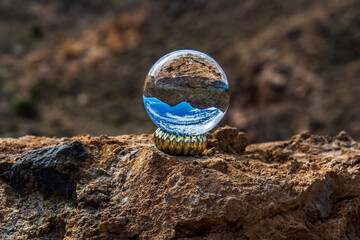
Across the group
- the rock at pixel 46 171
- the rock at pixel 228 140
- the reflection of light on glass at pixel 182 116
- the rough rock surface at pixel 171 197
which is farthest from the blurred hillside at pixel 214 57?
the rock at pixel 46 171

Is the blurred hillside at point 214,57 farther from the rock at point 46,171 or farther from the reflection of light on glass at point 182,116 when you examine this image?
the rock at point 46,171

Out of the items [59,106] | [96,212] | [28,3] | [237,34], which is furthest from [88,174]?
[28,3]

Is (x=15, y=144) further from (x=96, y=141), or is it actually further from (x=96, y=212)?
(x=96, y=212)

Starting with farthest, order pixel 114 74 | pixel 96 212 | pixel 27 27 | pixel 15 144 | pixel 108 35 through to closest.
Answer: pixel 27 27, pixel 108 35, pixel 114 74, pixel 15 144, pixel 96 212

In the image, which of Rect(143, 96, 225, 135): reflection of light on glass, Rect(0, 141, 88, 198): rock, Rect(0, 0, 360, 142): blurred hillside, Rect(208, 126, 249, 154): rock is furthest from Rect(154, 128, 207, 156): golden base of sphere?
Rect(0, 0, 360, 142): blurred hillside

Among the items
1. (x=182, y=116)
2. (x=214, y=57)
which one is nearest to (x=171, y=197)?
(x=182, y=116)
